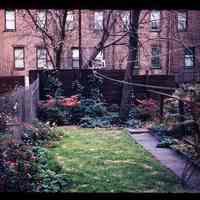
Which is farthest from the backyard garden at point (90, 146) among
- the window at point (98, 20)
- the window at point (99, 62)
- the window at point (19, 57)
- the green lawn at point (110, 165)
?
the window at point (19, 57)

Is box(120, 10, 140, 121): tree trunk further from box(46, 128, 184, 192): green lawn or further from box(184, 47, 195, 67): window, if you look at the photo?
box(46, 128, 184, 192): green lawn

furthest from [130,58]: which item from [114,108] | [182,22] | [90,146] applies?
[182,22]

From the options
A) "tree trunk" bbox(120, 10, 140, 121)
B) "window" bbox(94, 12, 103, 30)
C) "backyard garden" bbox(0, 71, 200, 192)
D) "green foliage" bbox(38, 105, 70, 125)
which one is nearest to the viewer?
"backyard garden" bbox(0, 71, 200, 192)

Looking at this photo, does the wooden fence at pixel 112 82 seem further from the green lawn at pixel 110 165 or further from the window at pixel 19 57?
the window at pixel 19 57

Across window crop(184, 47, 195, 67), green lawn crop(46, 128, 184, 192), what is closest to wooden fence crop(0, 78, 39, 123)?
green lawn crop(46, 128, 184, 192)

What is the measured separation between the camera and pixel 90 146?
8.22 meters

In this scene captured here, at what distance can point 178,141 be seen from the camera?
25.8 ft

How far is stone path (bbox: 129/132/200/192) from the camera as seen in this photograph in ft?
17.9

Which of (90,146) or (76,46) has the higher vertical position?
(76,46)

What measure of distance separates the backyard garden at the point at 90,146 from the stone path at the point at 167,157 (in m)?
0.13

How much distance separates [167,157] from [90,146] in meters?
1.97

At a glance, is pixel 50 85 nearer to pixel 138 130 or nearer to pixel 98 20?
pixel 138 130
